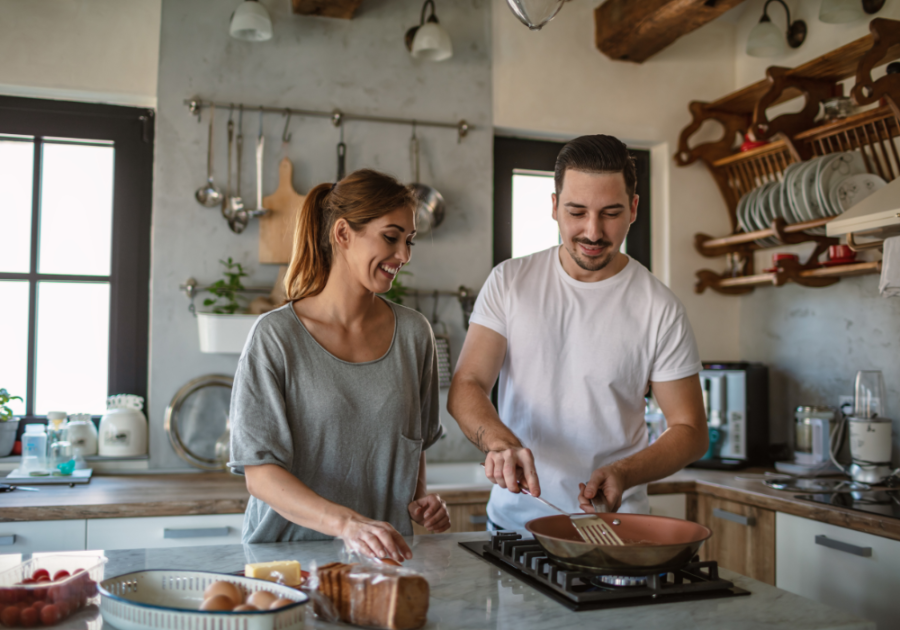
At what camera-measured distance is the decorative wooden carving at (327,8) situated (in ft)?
8.98

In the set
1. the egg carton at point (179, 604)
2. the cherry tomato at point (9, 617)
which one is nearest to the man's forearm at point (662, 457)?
the egg carton at point (179, 604)

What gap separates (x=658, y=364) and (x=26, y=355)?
2.22 metres

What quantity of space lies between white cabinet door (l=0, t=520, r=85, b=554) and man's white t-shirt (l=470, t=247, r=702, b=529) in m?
1.19

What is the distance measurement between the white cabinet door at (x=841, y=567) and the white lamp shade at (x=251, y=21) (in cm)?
227

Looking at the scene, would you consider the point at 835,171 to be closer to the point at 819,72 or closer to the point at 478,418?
the point at 819,72

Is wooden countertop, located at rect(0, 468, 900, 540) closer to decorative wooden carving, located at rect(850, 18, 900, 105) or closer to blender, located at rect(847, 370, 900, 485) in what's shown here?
blender, located at rect(847, 370, 900, 485)

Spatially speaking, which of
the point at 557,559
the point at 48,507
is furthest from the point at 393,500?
the point at 48,507

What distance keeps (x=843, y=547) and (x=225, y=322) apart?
198 centimetres

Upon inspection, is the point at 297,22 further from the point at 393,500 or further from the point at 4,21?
the point at 393,500

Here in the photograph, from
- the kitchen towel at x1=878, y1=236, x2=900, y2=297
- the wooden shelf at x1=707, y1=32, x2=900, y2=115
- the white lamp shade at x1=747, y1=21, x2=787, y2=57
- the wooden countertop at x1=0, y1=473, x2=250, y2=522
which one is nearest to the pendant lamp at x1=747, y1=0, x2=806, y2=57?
the white lamp shade at x1=747, y1=21, x2=787, y2=57

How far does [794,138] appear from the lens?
2.70 meters

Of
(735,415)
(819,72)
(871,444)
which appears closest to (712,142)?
(819,72)

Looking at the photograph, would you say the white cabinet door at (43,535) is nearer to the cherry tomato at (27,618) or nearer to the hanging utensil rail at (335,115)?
the cherry tomato at (27,618)

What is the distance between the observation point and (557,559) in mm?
1115
